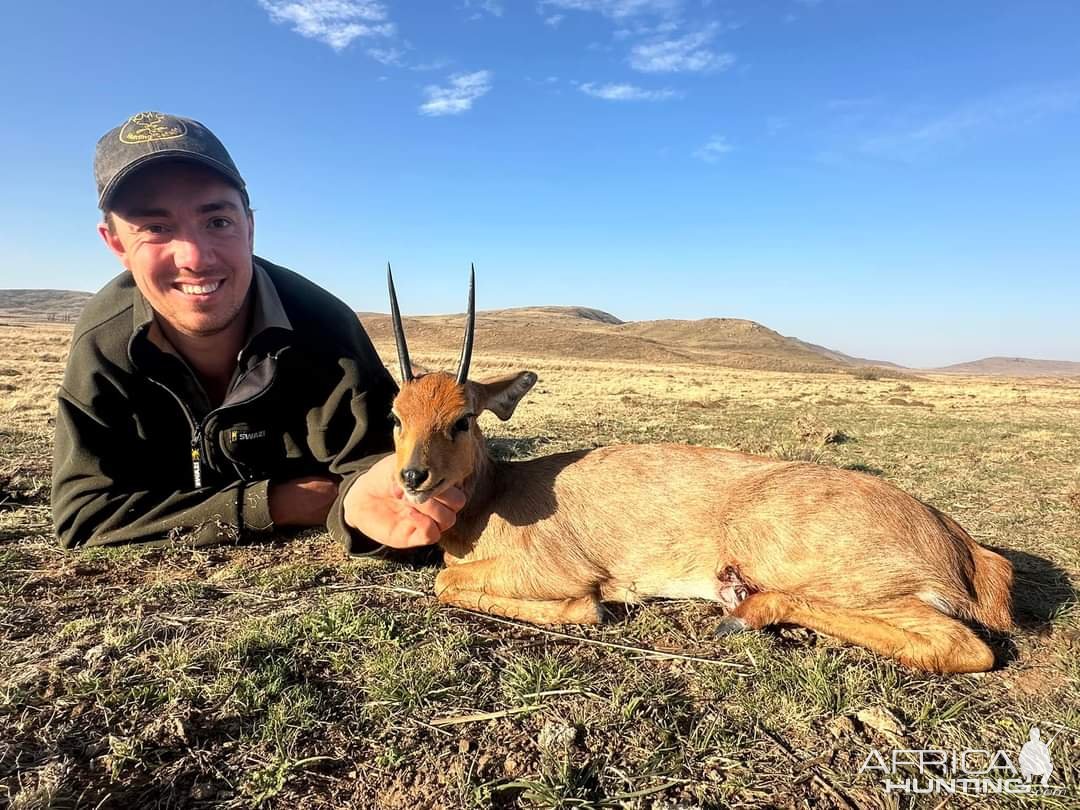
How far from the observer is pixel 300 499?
16.6ft

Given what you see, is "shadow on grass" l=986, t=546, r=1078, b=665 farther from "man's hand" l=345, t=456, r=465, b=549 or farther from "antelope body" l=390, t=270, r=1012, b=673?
"man's hand" l=345, t=456, r=465, b=549

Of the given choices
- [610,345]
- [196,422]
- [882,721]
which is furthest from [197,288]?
[610,345]

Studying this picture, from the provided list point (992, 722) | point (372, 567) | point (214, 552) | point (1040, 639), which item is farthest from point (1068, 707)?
point (214, 552)

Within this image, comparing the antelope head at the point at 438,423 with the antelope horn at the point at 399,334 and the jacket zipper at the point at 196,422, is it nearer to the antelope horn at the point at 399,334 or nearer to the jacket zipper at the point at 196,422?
the antelope horn at the point at 399,334

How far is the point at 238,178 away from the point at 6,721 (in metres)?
3.69

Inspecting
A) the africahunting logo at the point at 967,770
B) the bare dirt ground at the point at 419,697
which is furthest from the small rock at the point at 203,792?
the africahunting logo at the point at 967,770

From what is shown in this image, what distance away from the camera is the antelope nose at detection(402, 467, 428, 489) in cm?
394

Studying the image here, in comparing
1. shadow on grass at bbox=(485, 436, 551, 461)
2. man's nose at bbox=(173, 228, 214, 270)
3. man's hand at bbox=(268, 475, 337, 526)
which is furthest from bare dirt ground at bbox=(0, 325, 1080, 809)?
shadow on grass at bbox=(485, 436, 551, 461)

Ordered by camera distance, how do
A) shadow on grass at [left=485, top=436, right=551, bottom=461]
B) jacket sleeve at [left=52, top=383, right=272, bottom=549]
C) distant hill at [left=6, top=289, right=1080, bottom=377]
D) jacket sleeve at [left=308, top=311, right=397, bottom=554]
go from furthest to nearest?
distant hill at [left=6, top=289, right=1080, bottom=377], shadow on grass at [left=485, top=436, right=551, bottom=461], jacket sleeve at [left=308, top=311, right=397, bottom=554], jacket sleeve at [left=52, top=383, right=272, bottom=549]

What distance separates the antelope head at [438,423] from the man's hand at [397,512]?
0.43 feet

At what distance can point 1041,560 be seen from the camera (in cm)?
566

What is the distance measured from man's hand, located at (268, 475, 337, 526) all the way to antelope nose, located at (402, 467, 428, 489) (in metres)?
1.48

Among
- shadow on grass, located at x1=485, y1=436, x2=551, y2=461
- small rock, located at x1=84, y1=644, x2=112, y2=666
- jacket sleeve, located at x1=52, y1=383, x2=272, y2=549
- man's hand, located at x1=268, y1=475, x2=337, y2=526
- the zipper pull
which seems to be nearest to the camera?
small rock, located at x1=84, y1=644, x2=112, y2=666

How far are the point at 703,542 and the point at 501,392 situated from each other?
208 cm
